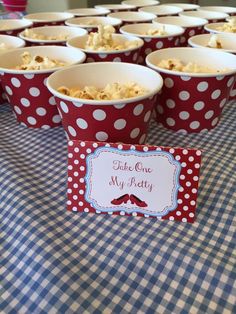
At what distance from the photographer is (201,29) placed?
3.71 ft

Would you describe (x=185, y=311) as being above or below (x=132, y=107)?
below

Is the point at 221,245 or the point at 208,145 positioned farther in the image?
the point at 208,145

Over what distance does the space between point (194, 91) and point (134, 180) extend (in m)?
0.28

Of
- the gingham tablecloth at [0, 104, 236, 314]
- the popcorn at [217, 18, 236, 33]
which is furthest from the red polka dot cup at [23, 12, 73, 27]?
the gingham tablecloth at [0, 104, 236, 314]

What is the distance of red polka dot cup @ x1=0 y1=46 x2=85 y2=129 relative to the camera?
71cm

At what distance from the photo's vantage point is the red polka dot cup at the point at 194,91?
27.4 inches

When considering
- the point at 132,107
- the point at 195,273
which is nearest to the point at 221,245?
the point at 195,273

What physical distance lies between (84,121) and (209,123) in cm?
32

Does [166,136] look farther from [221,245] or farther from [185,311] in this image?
[185,311]

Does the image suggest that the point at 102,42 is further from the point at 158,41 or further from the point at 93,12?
the point at 93,12

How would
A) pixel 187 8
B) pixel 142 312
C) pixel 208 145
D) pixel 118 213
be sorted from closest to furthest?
pixel 142 312
pixel 118 213
pixel 208 145
pixel 187 8

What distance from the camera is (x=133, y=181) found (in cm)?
54

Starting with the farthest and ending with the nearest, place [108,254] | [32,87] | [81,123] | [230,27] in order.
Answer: [230,27] → [32,87] → [81,123] → [108,254]

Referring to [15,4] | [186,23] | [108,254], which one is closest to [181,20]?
[186,23]
